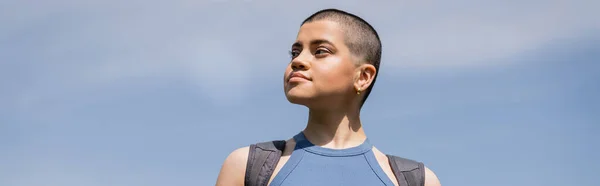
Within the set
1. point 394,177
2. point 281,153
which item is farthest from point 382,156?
point 281,153

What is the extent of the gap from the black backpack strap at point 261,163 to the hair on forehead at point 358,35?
1191 millimetres

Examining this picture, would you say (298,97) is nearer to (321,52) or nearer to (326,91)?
(326,91)

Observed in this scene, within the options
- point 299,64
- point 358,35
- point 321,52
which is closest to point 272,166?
point 299,64

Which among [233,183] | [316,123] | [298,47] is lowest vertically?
[233,183]

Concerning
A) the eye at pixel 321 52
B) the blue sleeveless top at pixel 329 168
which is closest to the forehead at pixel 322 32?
the eye at pixel 321 52

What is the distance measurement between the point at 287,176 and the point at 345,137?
0.81 meters

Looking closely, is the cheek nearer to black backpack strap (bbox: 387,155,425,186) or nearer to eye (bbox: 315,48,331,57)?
eye (bbox: 315,48,331,57)

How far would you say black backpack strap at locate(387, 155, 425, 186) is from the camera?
360 inches

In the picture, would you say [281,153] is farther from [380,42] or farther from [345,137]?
[380,42]

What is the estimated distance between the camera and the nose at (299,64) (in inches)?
353

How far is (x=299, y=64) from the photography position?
9008 mm

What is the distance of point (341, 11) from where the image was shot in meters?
9.55

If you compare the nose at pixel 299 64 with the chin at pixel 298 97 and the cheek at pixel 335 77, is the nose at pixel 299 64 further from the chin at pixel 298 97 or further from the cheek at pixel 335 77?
the chin at pixel 298 97

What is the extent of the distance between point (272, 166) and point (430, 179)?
66.4 inches
